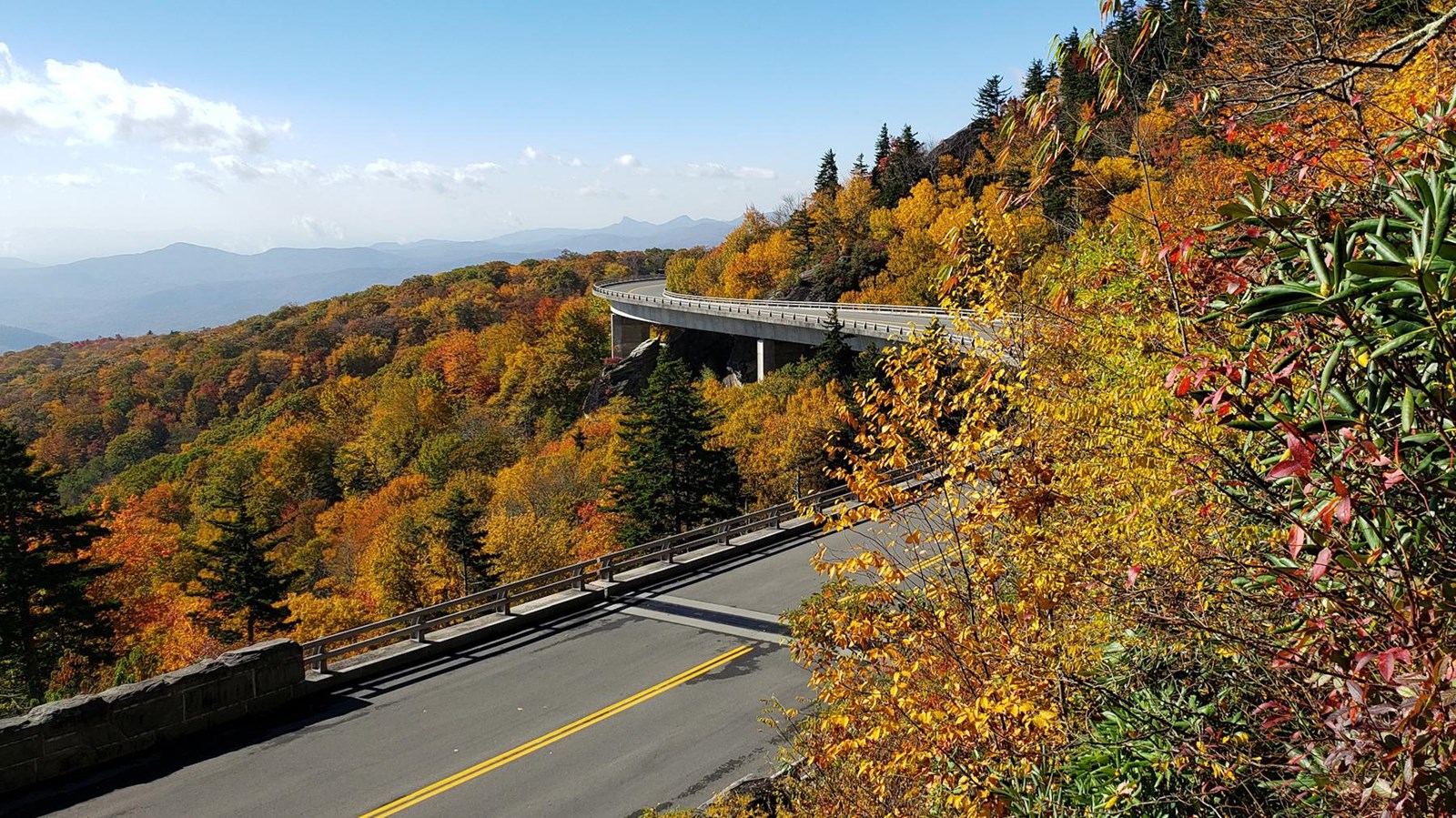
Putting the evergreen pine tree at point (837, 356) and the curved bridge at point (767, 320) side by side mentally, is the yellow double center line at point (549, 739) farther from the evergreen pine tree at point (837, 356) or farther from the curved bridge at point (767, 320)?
the evergreen pine tree at point (837, 356)

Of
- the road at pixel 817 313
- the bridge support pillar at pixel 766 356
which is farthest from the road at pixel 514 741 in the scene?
the bridge support pillar at pixel 766 356

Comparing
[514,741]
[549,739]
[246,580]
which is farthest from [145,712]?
[246,580]

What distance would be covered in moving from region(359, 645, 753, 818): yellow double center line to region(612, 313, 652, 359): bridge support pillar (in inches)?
3197

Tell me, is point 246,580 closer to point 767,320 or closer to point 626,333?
point 767,320

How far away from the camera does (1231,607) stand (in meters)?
5.69

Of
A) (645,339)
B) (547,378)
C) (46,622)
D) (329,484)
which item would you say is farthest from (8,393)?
(46,622)

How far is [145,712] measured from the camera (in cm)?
1268

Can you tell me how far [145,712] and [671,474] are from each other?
2937cm

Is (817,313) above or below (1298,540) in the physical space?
below

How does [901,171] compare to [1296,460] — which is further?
[901,171]

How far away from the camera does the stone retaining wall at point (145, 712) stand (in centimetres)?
1159

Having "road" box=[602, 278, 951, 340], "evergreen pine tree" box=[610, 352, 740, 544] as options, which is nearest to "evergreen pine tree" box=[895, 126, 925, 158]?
"road" box=[602, 278, 951, 340]

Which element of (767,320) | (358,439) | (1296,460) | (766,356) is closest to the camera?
(1296,460)

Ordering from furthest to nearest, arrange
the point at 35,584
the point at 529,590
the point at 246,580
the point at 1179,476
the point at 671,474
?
the point at 671,474
the point at 246,580
the point at 35,584
the point at 529,590
the point at 1179,476
